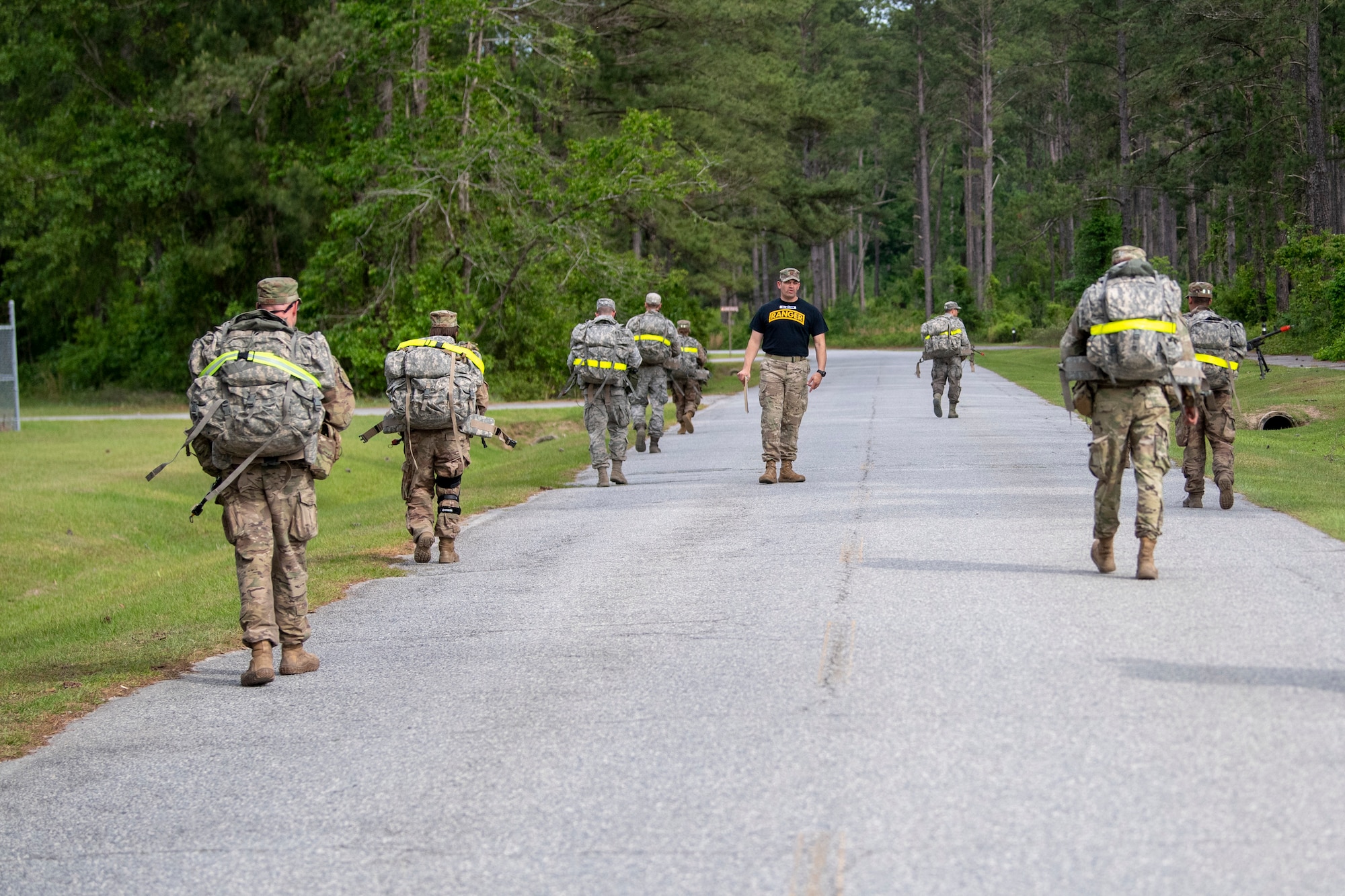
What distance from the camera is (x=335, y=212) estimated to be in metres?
38.1

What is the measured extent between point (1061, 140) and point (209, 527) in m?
86.0

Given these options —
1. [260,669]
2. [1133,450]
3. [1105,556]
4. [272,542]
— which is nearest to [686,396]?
[1105,556]

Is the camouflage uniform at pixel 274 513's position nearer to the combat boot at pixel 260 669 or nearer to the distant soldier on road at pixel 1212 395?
the combat boot at pixel 260 669

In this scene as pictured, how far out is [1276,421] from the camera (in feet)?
93.1

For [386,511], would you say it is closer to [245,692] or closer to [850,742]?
[245,692]

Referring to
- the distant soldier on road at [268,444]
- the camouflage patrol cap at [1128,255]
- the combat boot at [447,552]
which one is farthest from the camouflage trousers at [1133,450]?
the combat boot at [447,552]

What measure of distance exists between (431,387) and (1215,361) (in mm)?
7231

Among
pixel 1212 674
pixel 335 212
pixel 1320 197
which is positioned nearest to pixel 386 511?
pixel 1212 674

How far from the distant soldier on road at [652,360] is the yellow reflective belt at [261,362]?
12.6 metres

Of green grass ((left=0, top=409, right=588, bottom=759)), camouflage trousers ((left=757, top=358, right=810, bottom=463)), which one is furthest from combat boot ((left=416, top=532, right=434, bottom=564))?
camouflage trousers ((left=757, top=358, right=810, bottom=463))

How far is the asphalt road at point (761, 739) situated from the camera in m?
5.25

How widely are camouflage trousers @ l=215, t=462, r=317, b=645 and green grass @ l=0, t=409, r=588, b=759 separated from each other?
1019 millimetres

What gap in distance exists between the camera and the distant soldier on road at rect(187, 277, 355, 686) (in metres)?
8.37

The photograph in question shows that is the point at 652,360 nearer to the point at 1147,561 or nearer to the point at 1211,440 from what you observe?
the point at 1211,440
